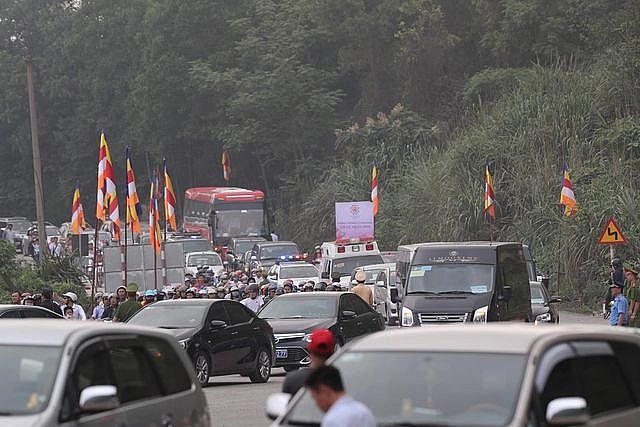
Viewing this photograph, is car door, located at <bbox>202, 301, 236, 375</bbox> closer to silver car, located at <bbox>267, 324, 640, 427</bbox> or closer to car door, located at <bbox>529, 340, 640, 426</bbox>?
car door, located at <bbox>529, 340, 640, 426</bbox>

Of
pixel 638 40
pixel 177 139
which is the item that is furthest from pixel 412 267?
pixel 177 139

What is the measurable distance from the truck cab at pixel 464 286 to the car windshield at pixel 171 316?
4.44 m

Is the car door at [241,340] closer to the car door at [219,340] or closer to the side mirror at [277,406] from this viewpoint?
the car door at [219,340]

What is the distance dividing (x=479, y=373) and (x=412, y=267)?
19377 millimetres

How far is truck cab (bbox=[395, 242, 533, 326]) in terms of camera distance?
2627cm

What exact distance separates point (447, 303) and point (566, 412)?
742 inches

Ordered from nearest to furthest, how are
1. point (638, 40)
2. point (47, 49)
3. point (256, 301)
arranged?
1. point (256, 301)
2. point (638, 40)
3. point (47, 49)

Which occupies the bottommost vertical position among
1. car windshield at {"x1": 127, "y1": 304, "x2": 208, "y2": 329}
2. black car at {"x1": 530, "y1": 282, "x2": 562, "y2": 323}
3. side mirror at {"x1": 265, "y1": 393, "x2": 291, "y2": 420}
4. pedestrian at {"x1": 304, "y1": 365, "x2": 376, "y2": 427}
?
black car at {"x1": 530, "y1": 282, "x2": 562, "y2": 323}

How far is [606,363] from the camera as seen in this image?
29.7 feet

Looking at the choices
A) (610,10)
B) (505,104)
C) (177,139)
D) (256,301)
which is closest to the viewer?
(256,301)

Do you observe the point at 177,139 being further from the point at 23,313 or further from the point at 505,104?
the point at 23,313

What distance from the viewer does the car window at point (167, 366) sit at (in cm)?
1007

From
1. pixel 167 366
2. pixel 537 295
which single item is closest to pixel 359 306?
pixel 537 295

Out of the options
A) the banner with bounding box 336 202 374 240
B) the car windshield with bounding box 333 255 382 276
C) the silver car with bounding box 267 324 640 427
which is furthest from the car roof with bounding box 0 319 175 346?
the banner with bounding box 336 202 374 240
